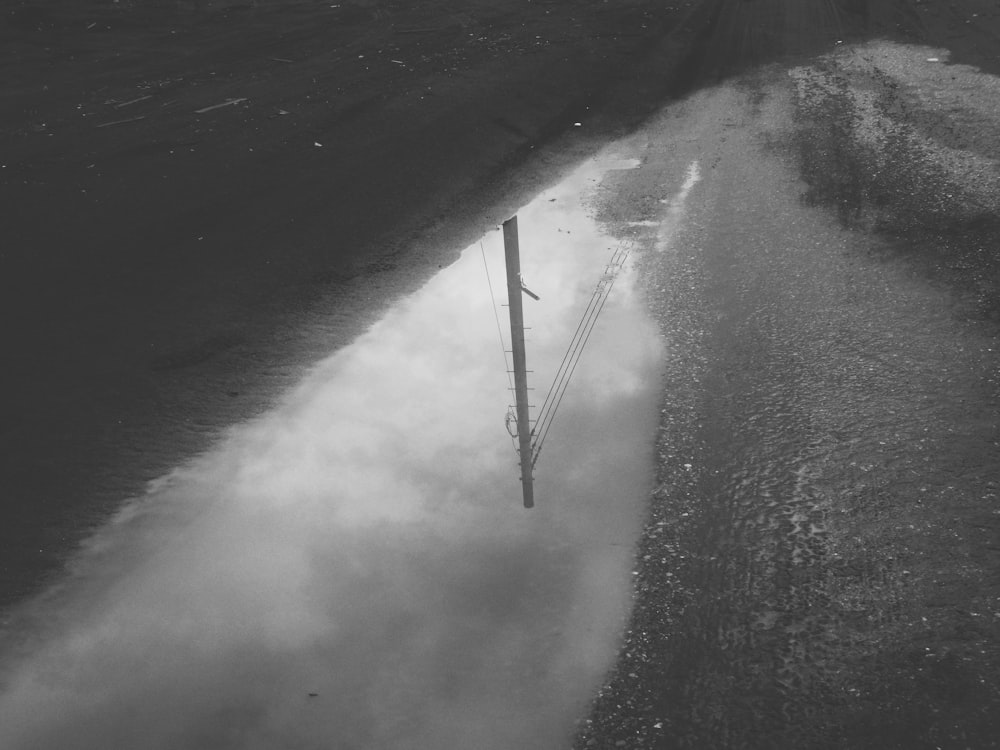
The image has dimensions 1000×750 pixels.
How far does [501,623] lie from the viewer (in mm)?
4020

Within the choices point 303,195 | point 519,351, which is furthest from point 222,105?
point 519,351

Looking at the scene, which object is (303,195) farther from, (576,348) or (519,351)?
(576,348)

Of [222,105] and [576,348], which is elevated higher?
[222,105]

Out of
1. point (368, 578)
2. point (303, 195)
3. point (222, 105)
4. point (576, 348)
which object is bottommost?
point (368, 578)

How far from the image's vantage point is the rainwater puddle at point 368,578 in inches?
144

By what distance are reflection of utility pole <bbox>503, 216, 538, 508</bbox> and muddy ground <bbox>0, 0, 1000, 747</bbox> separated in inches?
18.2

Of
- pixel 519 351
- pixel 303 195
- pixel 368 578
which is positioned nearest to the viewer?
pixel 368 578

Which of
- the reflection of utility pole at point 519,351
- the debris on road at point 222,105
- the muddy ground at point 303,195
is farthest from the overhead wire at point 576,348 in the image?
the debris on road at point 222,105

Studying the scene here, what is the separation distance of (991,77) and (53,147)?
11.1m

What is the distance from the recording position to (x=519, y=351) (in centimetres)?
630

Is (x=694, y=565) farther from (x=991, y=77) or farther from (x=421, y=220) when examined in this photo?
(x=991, y=77)

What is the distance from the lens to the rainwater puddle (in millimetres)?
3658

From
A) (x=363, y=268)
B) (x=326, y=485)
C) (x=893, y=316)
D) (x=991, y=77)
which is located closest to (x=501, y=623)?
(x=326, y=485)

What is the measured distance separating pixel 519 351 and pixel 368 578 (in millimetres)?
2361
